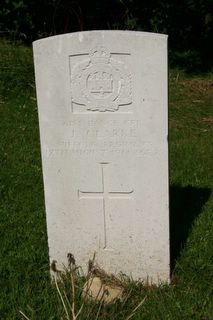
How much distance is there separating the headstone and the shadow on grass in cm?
49

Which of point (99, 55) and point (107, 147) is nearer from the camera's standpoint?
point (99, 55)

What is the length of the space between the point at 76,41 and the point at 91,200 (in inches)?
36.6

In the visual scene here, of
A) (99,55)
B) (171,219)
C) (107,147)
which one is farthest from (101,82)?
(171,219)

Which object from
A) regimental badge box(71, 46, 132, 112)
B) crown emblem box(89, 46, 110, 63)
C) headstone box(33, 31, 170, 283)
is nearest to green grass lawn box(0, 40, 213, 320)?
headstone box(33, 31, 170, 283)

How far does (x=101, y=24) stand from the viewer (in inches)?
460

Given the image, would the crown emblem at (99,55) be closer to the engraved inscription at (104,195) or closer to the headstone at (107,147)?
the headstone at (107,147)

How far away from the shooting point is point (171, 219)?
4641 millimetres

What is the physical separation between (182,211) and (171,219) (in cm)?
20

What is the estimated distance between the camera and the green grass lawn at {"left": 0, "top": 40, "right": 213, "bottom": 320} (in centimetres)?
352

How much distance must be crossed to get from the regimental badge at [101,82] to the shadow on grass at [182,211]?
1.20 metres

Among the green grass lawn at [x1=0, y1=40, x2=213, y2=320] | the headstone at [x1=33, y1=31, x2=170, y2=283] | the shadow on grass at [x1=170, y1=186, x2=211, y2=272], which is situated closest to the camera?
the headstone at [x1=33, y1=31, x2=170, y2=283]

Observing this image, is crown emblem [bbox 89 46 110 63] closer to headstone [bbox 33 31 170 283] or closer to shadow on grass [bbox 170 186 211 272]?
headstone [bbox 33 31 170 283]

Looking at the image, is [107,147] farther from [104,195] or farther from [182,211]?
[182,211]

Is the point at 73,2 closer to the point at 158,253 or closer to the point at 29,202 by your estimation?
the point at 29,202
